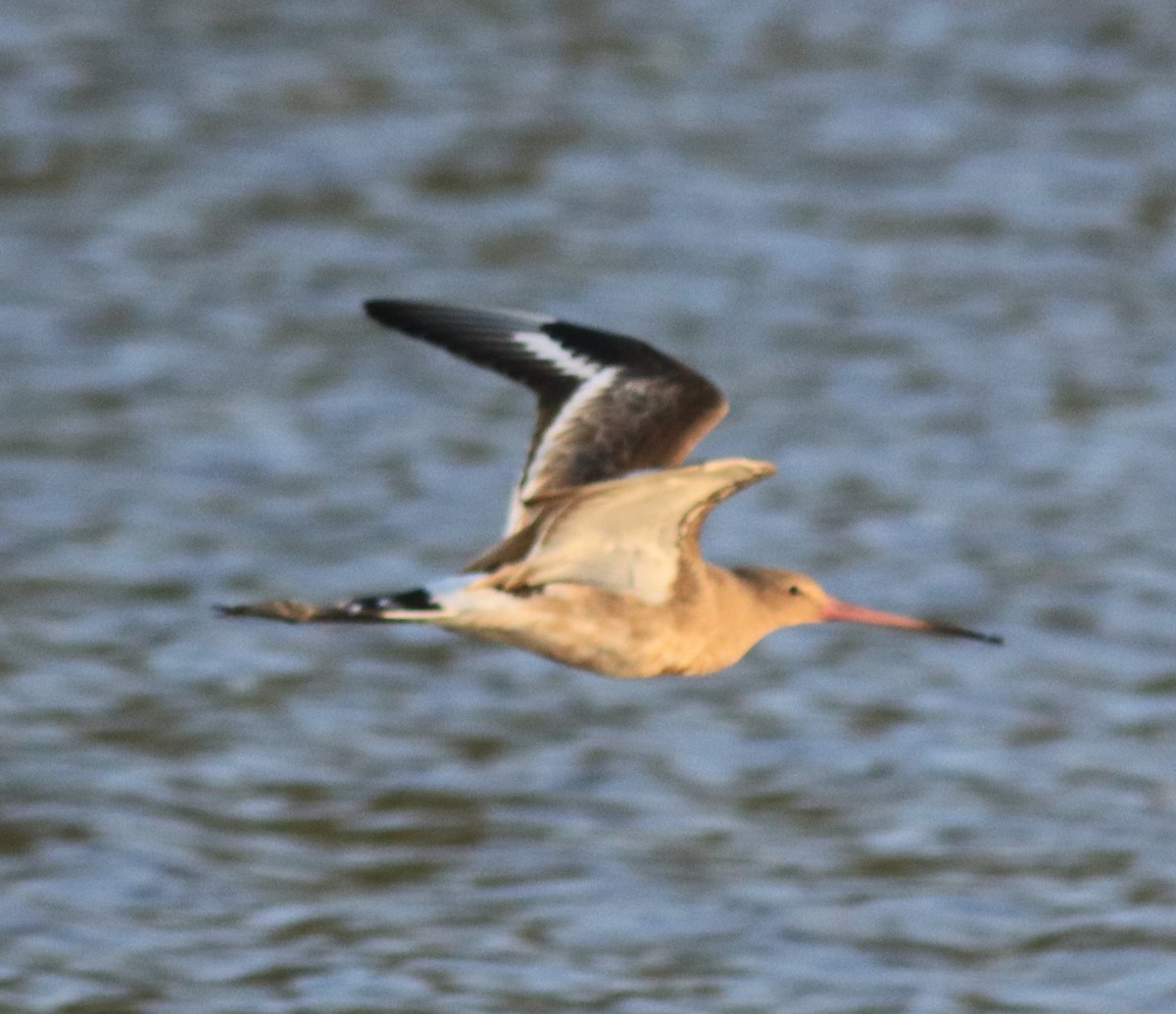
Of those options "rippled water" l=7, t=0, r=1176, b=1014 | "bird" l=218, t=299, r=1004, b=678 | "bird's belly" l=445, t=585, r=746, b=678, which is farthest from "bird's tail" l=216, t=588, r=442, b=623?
"rippled water" l=7, t=0, r=1176, b=1014

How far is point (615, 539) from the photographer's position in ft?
23.8

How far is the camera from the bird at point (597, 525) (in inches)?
280

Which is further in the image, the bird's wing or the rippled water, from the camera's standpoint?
the rippled water

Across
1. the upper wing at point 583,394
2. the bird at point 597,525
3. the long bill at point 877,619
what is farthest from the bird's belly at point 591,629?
the long bill at point 877,619

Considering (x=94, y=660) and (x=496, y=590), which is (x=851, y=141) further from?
(x=496, y=590)

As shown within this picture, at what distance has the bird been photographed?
712 cm

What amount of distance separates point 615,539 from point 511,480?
6982mm

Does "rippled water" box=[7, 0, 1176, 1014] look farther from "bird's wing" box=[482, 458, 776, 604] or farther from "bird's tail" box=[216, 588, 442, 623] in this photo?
"bird's tail" box=[216, 588, 442, 623]

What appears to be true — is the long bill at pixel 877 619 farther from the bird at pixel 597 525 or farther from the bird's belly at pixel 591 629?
the bird's belly at pixel 591 629

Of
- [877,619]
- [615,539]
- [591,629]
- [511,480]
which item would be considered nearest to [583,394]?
[615,539]

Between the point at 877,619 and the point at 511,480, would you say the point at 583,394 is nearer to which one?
the point at 877,619

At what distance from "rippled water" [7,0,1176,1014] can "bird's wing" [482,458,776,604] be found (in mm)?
2580

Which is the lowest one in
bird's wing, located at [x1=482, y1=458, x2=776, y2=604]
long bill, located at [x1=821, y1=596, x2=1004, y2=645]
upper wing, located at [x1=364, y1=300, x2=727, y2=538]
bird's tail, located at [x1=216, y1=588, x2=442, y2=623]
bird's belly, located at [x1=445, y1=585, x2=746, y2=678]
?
bird's tail, located at [x1=216, y1=588, x2=442, y2=623]

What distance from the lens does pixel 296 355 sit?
15.7 m
